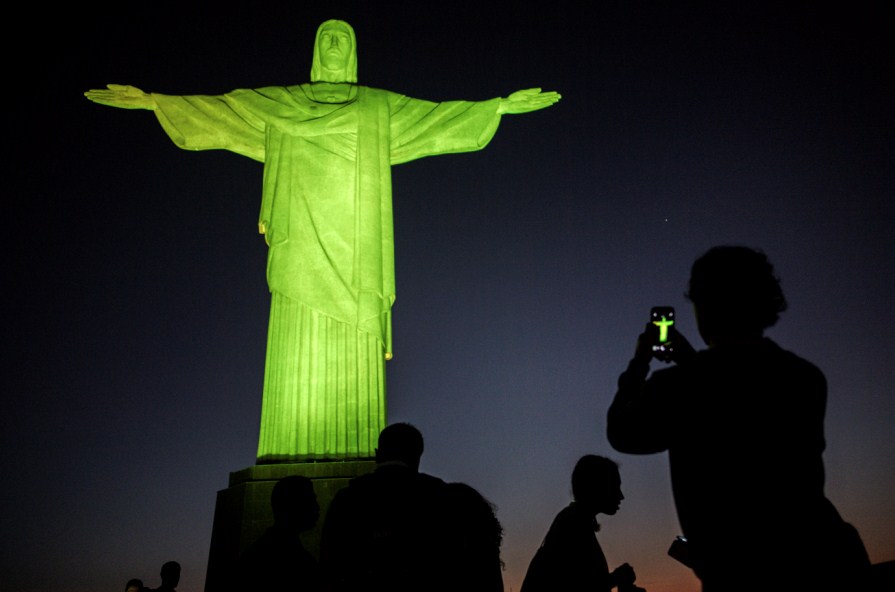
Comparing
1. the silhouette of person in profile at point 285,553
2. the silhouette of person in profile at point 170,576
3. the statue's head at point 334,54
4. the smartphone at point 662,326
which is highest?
the statue's head at point 334,54

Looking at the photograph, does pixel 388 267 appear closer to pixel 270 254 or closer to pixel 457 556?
pixel 270 254

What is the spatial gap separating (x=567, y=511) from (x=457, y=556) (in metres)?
0.87

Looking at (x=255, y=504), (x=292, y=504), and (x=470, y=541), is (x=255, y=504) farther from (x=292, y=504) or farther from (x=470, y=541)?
(x=470, y=541)

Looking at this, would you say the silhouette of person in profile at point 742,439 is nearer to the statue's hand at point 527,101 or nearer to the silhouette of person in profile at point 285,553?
the silhouette of person in profile at point 285,553

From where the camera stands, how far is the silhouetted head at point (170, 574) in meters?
6.28

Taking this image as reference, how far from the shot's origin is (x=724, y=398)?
1.96 meters

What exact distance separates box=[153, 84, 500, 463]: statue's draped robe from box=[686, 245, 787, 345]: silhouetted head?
489cm

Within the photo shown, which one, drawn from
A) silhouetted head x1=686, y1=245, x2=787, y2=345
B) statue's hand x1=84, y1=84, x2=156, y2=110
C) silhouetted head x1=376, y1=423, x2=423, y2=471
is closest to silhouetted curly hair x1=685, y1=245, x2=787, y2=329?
silhouetted head x1=686, y1=245, x2=787, y2=345

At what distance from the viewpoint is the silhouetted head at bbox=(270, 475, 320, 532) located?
9.82 feet

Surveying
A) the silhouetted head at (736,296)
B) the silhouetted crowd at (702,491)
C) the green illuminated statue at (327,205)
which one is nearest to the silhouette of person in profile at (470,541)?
the silhouetted crowd at (702,491)

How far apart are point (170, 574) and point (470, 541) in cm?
462

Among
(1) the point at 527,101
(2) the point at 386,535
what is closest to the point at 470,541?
(2) the point at 386,535

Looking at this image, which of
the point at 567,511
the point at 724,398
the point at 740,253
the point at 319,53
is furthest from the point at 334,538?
the point at 319,53

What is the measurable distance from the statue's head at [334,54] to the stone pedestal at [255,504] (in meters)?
4.75
